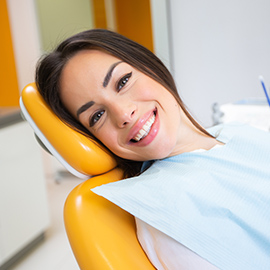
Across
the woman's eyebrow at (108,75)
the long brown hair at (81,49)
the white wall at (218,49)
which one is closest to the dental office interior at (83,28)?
the white wall at (218,49)

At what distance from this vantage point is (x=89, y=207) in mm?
785

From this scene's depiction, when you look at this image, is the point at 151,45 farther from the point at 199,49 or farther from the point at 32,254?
the point at 32,254

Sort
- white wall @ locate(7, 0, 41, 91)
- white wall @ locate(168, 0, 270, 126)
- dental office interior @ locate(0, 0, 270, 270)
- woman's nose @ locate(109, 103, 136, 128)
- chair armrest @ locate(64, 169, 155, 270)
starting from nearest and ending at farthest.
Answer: chair armrest @ locate(64, 169, 155, 270)
woman's nose @ locate(109, 103, 136, 128)
dental office interior @ locate(0, 0, 270, 270)
white wall @ locate(168, 0, 270, 126)
white wall @ locate(7, 0, 41, 91)

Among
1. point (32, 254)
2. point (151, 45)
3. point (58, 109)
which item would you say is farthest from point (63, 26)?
point (58, 109)

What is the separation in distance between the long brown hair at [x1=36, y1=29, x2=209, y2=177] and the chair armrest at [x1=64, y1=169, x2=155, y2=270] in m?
0.17

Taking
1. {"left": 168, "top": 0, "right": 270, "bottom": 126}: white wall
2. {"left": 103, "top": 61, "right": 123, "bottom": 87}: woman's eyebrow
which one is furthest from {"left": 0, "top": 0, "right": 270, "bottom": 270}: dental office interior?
{"left": 103, "top": 61, "right": 123, "bottom": 87}: woman's eyebrow

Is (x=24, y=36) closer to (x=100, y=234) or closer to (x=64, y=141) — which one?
(x=64, y=141)

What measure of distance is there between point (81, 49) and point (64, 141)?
0.25 m

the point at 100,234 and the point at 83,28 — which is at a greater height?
the point at 83,28

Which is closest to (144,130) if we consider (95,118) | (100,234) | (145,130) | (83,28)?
(145,130)

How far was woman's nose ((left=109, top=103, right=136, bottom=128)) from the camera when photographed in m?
0.84

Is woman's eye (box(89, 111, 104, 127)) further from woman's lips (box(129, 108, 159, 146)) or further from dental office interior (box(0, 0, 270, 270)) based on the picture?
dental office interior (box(0, 0, 270, 270))

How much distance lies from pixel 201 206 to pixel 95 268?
24 centimetres

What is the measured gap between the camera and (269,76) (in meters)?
2.64
